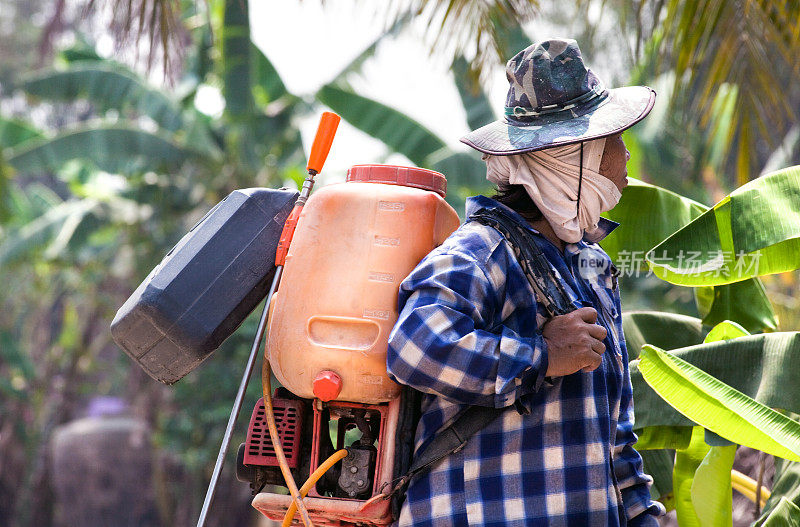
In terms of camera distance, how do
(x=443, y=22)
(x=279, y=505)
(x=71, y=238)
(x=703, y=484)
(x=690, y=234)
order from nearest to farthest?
(x=279, y=505)
(x=690, y=234)
(x=703, y=484)
(x=443, y=22)
(x=71, y=238)

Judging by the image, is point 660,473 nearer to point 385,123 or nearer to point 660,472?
point 660,472

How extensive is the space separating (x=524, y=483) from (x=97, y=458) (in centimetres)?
1501

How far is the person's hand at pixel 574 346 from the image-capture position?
1.90 m

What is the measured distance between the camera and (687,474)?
3479 mm

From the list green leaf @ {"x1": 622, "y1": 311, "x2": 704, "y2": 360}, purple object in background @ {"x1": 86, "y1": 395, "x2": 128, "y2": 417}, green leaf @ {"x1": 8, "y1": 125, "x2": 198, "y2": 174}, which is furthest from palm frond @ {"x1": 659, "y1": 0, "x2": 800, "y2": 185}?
purple object in background @ {"x1": 86, "y1": 395, "x2": 128, "y2": 417}

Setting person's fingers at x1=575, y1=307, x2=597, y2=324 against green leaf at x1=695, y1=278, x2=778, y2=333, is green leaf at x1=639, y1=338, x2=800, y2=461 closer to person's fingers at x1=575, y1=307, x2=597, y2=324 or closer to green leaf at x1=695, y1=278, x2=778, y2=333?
person's fingers at x1=575, y1=307, x2=597, y2=324

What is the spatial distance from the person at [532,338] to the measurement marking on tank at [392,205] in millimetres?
153

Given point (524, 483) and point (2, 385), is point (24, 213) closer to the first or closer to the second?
point (2, 385)

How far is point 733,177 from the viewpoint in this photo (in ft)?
48.4

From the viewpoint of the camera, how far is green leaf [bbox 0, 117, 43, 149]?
13.0 m

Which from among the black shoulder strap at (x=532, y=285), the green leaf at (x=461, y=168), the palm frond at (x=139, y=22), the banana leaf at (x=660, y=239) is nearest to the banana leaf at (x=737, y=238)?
the banana leaf at (x=660, y=239)

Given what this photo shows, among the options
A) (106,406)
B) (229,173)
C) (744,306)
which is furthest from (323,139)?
(106,406)

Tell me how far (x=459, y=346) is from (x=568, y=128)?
578 millimetres

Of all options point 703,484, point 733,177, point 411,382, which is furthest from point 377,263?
point 733,177
